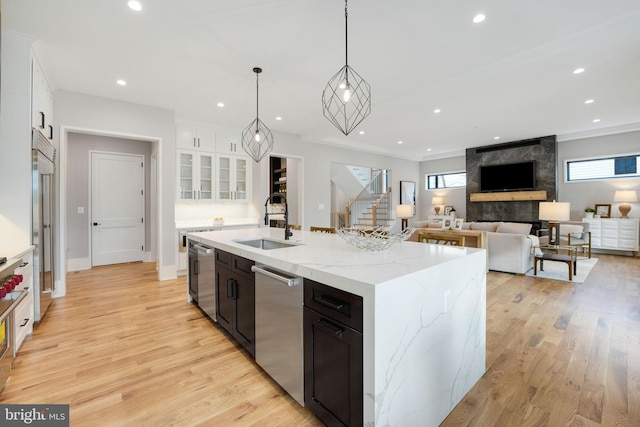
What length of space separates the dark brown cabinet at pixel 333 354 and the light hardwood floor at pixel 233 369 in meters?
0.27

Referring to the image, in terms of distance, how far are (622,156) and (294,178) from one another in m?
7.58

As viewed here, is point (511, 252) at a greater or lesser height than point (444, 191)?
lesser

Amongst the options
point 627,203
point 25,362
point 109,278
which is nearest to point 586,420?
point 25,362

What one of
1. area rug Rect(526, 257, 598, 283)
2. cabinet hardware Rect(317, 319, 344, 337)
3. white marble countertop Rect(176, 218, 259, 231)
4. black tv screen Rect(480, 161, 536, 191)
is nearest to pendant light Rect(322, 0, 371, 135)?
cabinet hardware Rect(317, 319, 344, 337)

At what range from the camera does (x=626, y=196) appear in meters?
6.22

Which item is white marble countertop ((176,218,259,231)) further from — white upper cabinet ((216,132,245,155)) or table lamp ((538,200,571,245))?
table lamp ((538,200,571,245))

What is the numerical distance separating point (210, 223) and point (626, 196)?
28.8 feet

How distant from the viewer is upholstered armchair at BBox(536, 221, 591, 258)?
5.89 m

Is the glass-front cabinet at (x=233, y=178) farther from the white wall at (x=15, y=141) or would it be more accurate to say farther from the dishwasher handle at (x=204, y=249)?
the white wall at (x=15, y=141)

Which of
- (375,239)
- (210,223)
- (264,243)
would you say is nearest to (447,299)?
(375,239)

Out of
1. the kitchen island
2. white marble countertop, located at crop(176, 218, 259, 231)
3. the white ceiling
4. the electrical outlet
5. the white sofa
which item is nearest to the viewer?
the kitchen island

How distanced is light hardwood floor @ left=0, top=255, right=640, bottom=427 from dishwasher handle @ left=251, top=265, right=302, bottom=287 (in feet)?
2.52

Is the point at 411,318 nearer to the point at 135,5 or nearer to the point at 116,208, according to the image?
the point at 135,5

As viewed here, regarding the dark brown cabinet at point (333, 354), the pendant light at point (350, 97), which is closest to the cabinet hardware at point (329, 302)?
the dark brown cabinet at point (333, 354)
